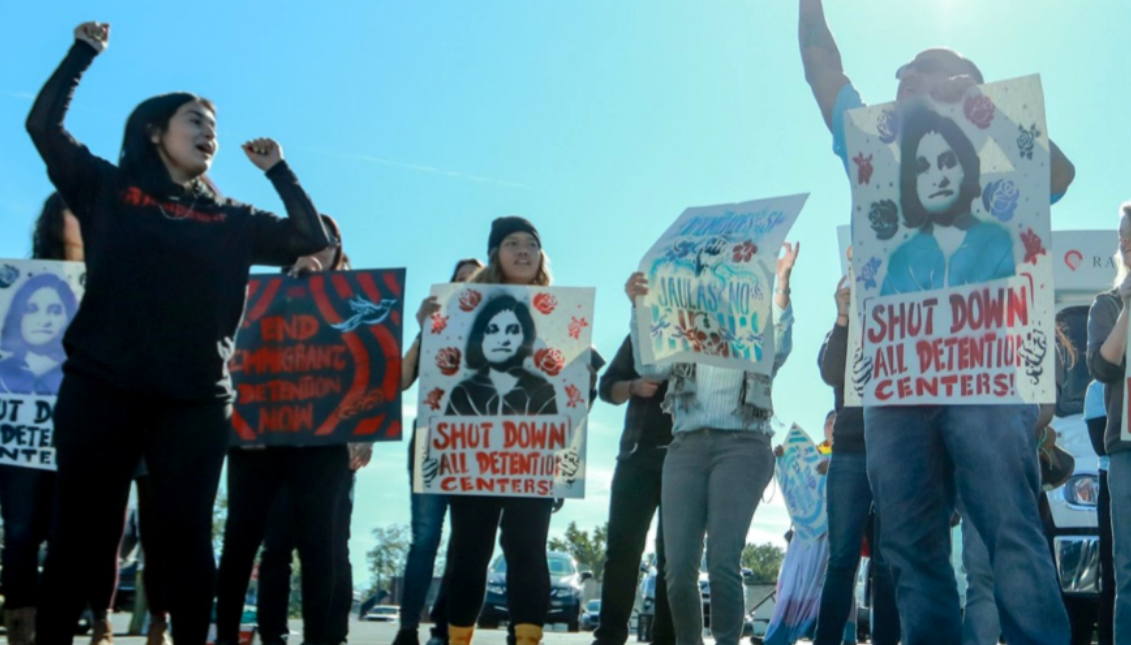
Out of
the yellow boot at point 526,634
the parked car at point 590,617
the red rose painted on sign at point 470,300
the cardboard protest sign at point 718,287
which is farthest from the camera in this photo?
the parked car at point 590,617

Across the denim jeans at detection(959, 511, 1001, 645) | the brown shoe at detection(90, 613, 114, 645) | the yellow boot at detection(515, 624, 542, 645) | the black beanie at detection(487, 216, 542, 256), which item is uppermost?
the black beanie at detection(487, 216, 542, 256)

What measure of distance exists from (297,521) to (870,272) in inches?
111

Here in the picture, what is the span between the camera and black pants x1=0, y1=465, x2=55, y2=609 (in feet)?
22.3

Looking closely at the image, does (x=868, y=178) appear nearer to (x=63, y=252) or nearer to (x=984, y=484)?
(x=984, y=484)

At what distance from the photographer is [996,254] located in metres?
4.99

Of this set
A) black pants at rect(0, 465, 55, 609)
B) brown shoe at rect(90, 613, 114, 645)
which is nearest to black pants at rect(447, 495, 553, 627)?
brown shoe at rect(90, 613, 114, 645)

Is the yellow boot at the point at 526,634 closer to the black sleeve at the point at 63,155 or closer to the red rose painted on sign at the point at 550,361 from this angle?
the red rose painted on sign at the point at 550,361

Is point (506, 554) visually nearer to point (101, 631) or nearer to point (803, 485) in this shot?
point (101, 631)

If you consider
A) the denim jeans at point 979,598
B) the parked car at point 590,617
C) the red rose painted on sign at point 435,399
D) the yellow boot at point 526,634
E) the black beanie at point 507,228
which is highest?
the black beanie at point 507,228

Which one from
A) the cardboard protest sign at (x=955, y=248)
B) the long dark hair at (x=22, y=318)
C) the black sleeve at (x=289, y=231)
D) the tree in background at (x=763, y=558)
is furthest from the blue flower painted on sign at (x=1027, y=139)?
the tree in background at (x=763, y=558)

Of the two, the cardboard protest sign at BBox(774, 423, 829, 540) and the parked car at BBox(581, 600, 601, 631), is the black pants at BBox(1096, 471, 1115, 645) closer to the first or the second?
the cardboard protest sign at BBox(774, 423, 829, 540)

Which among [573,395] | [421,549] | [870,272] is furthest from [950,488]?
[421,549]

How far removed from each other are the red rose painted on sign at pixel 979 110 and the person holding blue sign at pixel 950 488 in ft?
0.15

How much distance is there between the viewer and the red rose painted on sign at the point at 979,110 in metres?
5.05
